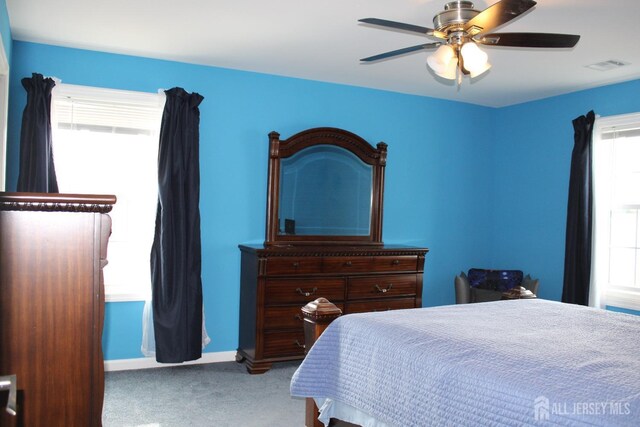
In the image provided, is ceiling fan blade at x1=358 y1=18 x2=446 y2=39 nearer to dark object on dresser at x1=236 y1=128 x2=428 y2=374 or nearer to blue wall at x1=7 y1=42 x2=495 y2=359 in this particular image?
dark object on dresser at x1=236 y1=128 x2=428 y2=374

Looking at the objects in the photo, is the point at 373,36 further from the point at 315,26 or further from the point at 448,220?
the point at 448,220

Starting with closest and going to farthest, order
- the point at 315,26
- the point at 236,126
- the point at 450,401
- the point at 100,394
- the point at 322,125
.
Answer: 1. the point at 100,394
2. the point at 450,401
3. the point at 315,26
4. the point at 236,126
5. the point at 322,125

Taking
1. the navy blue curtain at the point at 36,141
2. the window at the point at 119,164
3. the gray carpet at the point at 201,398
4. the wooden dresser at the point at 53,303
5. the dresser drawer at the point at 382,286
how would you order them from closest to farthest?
1. the wooden dresser at the point at 53,303
2. the gray carpet at the point at 201,398
3. the navy blue curtain at the point at 36,141
4. the window at the point at 119,164
5. the dresser drawer at the point at 382,286

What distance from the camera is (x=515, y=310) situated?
279 centimetres

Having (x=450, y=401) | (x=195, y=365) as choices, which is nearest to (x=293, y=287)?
(x=195, y=365)

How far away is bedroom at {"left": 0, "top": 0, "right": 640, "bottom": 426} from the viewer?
417cm

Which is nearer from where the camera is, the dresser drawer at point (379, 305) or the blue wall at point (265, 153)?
the blue wall at point (265, 153)

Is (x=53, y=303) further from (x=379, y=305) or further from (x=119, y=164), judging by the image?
(x=379, y=305)

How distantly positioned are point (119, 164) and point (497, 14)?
303 centimetres

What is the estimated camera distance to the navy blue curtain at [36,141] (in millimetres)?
3689

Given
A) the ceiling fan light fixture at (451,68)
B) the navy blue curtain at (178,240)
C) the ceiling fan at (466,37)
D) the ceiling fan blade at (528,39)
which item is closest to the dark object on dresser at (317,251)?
the navy blue curtain at (178,240)

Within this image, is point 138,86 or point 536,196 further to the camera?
point 536,196

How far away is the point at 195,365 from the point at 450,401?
2928 mm

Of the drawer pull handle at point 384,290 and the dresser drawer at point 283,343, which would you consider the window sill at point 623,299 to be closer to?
the drawer pull handle at point 384,290
